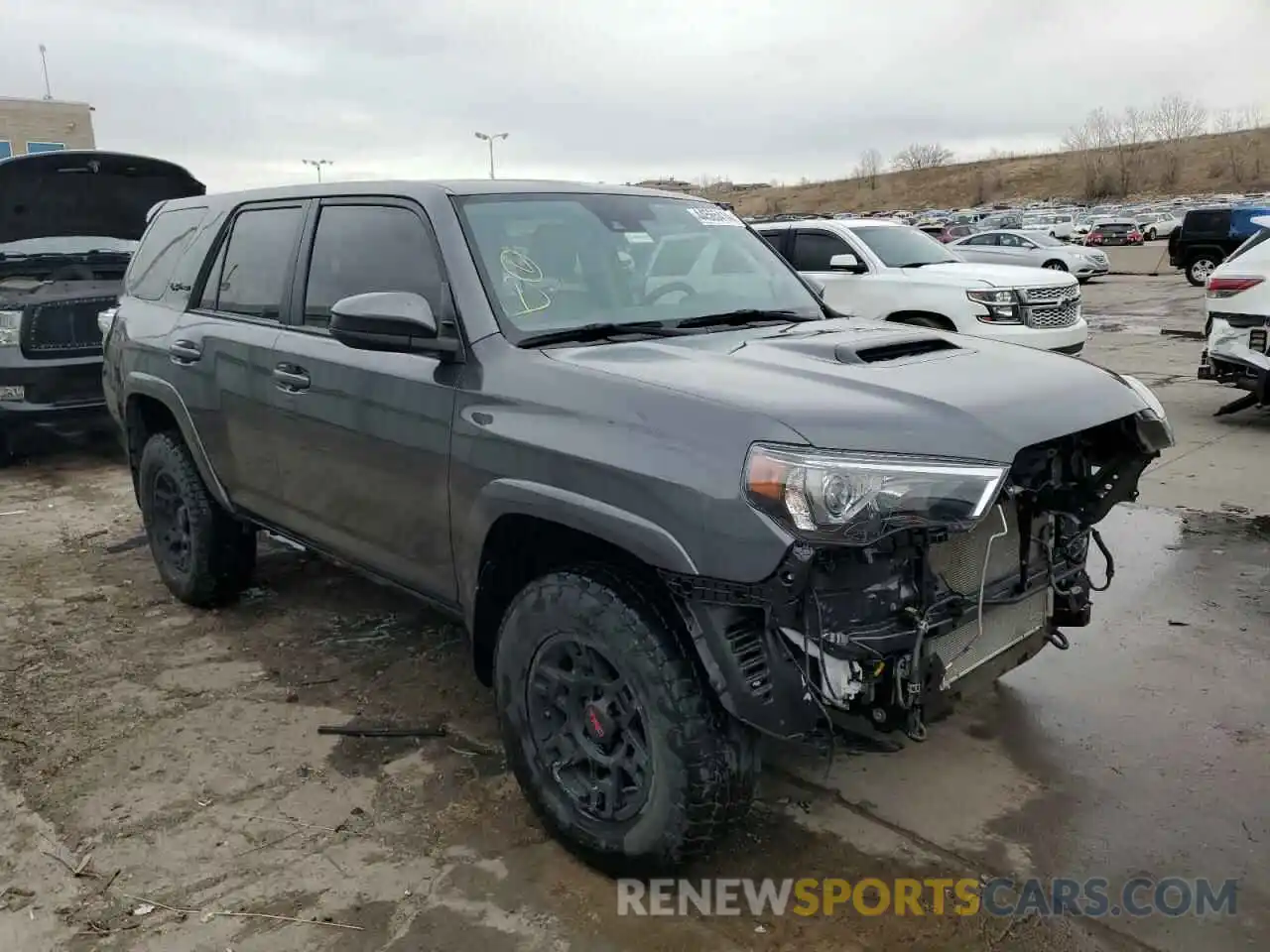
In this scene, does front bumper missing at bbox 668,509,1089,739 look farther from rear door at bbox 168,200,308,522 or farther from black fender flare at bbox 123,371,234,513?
black fender flare at bbox 123,371,234,513

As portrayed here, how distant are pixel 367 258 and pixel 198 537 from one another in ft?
6.04

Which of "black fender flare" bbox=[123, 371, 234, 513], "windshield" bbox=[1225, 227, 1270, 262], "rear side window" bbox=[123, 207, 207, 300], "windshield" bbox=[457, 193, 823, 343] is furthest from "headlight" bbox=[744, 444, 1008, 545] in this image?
"windshield" bbox=[1225, 227, 1270, 262]

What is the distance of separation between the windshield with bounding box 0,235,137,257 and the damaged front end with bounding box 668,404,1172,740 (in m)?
7.81

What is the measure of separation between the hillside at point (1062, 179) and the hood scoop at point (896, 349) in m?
70.9

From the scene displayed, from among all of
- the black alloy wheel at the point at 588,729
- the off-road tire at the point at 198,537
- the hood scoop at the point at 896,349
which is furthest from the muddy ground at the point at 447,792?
the hood scoop at the point at 896,349

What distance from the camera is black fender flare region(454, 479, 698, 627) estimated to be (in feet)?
7.87

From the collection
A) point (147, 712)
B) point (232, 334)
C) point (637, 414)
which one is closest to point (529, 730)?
point (637, 414)

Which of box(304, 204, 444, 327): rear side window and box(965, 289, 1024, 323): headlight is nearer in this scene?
box(304, 204, 444, 327): rear side window

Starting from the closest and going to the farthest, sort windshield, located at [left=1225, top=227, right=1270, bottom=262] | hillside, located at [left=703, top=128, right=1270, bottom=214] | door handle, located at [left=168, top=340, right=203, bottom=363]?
door handle, located at [left=168, top=340, right=203, bottom=363], windshield, located at [left=1225, top=227, right=1270, bottom=262], hillside, located at [left=703, top=128, right=1270, bottom=214]

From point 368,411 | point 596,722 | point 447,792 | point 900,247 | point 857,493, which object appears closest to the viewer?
point 857,493

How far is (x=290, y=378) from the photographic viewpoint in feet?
12.4

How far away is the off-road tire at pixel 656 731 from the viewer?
2.48 metres

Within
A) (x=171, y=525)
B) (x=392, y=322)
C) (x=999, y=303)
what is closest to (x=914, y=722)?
(x=392, y=322)

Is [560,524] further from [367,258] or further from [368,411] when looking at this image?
[367,258]
